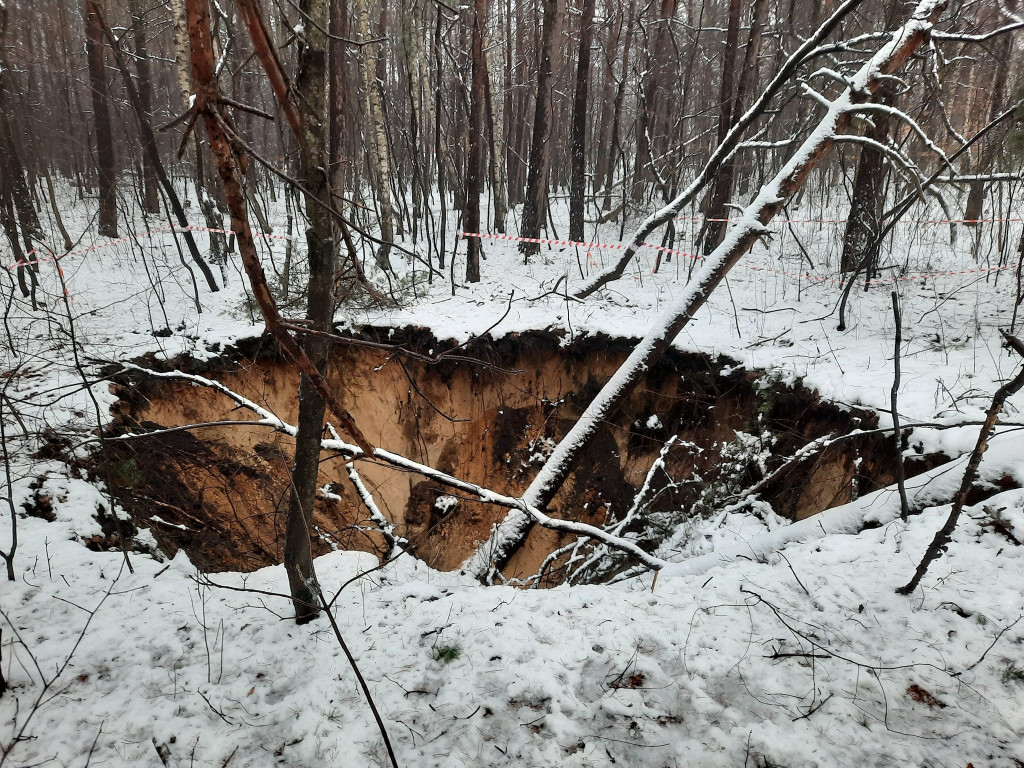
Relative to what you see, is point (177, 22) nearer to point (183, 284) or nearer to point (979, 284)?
point (183, 284)

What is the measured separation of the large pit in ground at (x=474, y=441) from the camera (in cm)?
443

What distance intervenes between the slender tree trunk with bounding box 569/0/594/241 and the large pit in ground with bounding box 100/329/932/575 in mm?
4764

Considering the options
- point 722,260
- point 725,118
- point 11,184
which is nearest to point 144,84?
point 11,184

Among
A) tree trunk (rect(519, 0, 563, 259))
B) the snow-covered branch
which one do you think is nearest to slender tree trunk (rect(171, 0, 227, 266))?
tree trunk (rect(519, 0, 563, 259))

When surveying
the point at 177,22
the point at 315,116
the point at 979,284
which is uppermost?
the point at 177,22

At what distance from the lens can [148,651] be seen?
224 centimetres

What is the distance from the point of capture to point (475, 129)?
26.5 ft

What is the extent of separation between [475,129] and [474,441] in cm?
518

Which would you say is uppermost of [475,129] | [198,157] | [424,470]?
[475,129]

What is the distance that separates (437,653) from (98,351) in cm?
597

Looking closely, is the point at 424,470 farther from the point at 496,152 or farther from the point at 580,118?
the point at 496,152

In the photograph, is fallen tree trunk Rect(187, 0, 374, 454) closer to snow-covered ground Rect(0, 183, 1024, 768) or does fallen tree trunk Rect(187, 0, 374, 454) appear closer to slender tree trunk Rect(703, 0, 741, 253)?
snow-covered ground Rect(0, 183, 1024, 768)

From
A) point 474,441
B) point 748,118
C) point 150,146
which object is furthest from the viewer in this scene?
point 474,441

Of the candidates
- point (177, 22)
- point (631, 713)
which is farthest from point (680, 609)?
point (177, 22)
